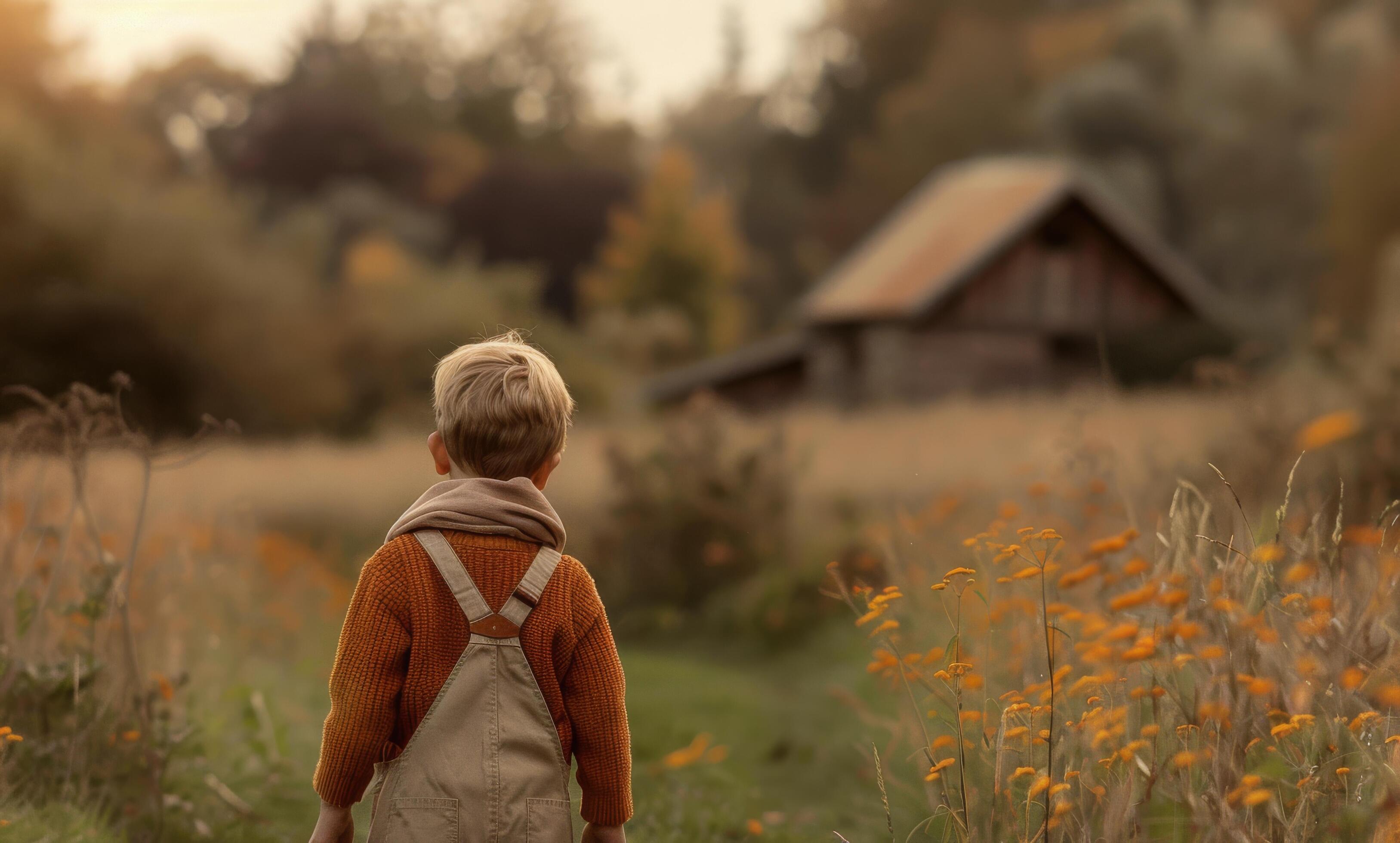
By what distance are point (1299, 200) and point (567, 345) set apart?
60.1 feet

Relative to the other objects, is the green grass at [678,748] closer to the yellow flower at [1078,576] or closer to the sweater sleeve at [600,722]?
the yellow flower at [1078,576]

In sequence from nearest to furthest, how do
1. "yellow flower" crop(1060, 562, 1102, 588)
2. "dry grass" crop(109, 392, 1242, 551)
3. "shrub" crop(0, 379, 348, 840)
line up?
"yellow flower" crop(1060, 562, 1102, 588)
"shrub" crop(0, 379, 348, 840)
"dry grass" crop(109, 392, 1242, 551)

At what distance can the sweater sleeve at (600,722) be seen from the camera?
271 centimetres

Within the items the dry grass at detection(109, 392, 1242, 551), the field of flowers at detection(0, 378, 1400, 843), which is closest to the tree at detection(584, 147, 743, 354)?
the dry grass at detection(109, 392, 1242, 551)

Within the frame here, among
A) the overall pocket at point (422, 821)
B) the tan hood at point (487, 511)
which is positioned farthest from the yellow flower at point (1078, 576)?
the overall pocket at point (422, 821)

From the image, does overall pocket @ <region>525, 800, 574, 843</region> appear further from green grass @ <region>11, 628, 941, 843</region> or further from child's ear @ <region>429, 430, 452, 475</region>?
green grass @ <region>11, 628, 941, 843</region>

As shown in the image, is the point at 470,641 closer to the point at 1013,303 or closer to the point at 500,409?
the point at 500,409

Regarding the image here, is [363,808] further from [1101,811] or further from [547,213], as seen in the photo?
[547,213]

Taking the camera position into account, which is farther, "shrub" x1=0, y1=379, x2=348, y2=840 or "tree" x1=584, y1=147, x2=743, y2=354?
"tree" x1=584, y1=147, x2=743, y2=354

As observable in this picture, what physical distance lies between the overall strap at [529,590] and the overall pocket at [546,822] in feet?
1.20

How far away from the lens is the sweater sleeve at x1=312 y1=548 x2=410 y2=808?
260 centimetres

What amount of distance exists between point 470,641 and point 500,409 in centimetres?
47

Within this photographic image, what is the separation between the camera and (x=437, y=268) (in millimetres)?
26906

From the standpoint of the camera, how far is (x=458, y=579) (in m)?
2.59
